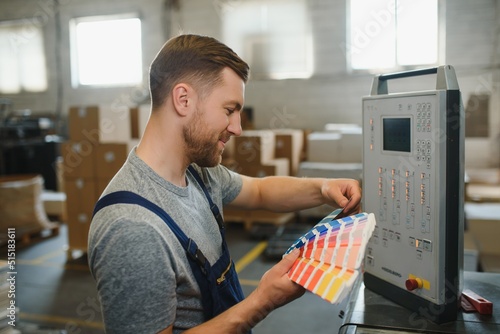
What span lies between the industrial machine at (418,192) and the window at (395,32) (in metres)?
5.86

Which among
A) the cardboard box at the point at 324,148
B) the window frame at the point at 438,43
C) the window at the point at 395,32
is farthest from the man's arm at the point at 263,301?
the window at the point at 395,32

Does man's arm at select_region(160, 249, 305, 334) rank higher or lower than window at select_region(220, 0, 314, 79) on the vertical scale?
lower

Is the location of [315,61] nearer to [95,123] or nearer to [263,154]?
[263,154]

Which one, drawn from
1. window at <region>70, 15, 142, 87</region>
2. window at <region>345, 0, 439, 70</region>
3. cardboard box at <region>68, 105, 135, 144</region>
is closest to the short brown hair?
cardboard box at <region>68, 105, 135, 144</region>

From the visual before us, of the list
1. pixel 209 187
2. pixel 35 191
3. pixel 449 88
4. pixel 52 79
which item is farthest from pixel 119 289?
pixel 52 79

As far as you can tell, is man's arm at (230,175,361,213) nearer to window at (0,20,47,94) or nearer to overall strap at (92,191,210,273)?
overall strap at (92,191,210,273)

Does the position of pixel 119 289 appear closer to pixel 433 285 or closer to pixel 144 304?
pixel 144 304

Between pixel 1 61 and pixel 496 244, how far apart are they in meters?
9.89

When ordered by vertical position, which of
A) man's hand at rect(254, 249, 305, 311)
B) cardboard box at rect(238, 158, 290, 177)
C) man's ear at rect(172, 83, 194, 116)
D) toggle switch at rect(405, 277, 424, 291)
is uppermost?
man's ear at rect(172, 83, 194, 116)

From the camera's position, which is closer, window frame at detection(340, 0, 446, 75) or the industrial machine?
the industrial machine

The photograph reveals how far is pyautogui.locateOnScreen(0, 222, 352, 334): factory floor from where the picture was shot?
10.2 feet

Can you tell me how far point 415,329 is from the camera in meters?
1.03

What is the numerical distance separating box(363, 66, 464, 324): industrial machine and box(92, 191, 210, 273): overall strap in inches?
18.7

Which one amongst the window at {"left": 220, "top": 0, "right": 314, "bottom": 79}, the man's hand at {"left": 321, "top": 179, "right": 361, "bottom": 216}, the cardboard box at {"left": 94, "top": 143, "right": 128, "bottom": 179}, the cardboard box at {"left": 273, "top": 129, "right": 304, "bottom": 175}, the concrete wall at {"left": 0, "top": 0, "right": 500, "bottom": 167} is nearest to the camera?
the man's hand at {"left": 321, "top": 179, "right": 361, "bottom": 216}
